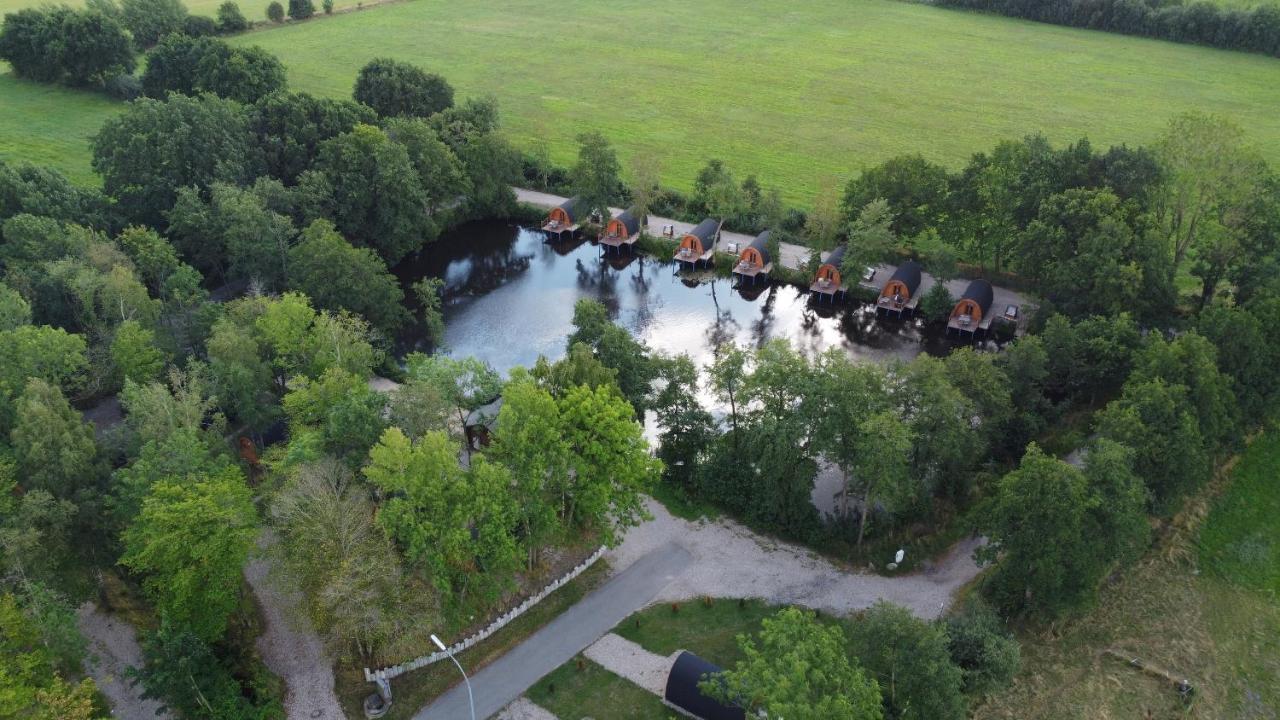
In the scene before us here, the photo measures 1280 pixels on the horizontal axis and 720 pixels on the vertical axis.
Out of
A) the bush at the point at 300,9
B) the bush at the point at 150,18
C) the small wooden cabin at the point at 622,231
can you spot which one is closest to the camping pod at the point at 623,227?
the small wooden cabin at the point at 622,231

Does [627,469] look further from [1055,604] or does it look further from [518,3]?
[518,3]

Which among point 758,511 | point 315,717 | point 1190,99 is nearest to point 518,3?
point 1190,99

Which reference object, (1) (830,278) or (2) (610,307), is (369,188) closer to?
(2) (610,307)

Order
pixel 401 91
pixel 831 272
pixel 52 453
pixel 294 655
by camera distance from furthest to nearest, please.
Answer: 1. pixel 401 91
2. pixel 831 272
3. pixel 52 453
4. pixel 294 655

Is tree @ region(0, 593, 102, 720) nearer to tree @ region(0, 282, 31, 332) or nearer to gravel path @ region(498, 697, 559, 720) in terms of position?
gravel path @ region(498, 697, 559, 720)

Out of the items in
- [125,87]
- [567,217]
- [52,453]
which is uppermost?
[125,87]

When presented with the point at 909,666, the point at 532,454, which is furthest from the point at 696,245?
the point at 909,666

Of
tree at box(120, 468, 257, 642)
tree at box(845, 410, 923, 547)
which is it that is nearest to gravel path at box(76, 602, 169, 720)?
tree at box(120, 468, 257, 642)
